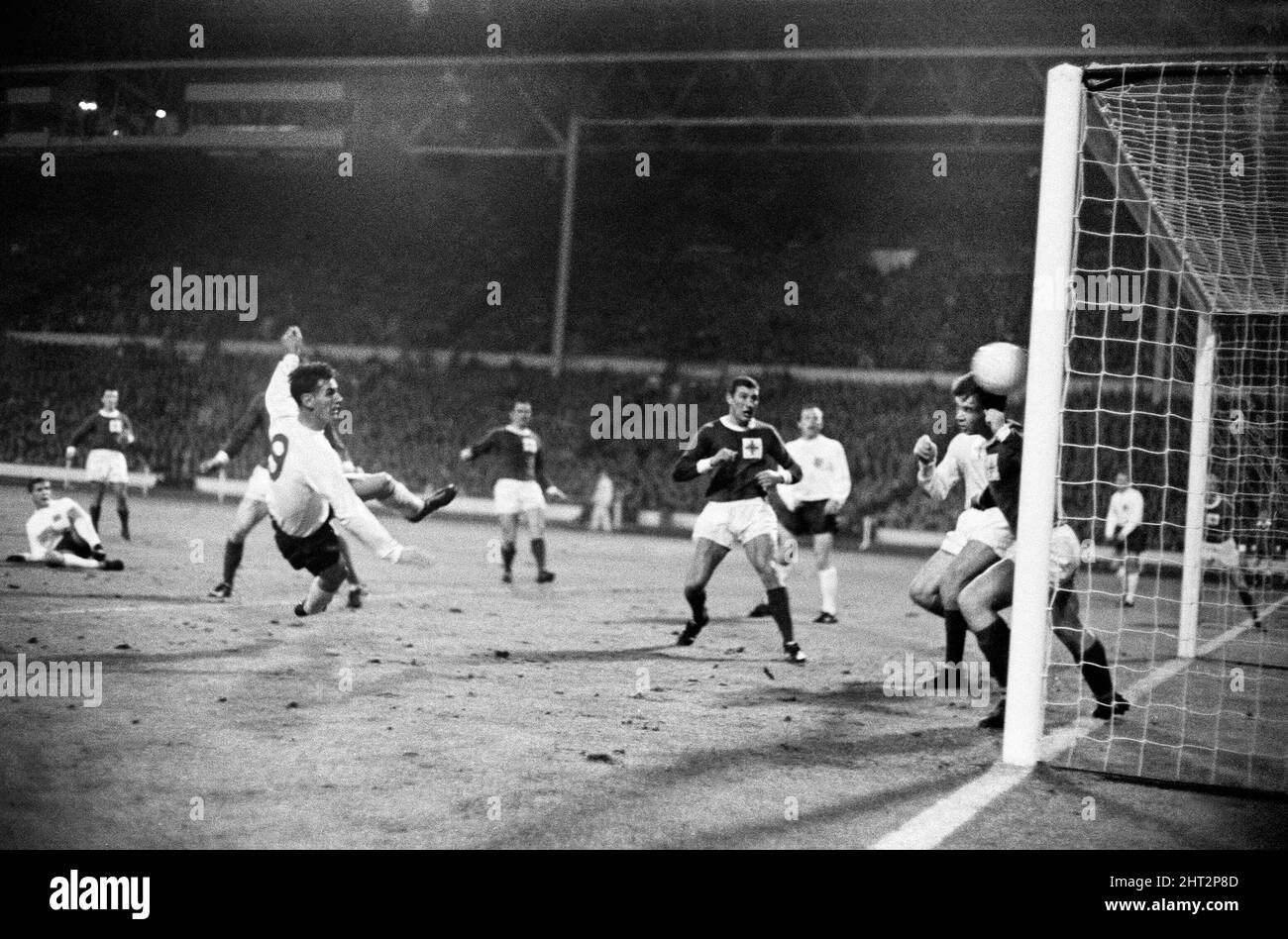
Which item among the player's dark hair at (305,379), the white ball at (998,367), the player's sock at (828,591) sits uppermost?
the white ball at (998,367)

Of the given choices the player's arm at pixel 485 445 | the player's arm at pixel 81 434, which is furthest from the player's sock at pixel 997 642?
the player's arm at pixel 81 434

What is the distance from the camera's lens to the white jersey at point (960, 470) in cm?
694

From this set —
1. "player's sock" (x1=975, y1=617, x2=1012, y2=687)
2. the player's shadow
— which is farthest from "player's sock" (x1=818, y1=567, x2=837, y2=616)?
"player's sock" (x1=975, y1=617, x2=1012, y2=687)

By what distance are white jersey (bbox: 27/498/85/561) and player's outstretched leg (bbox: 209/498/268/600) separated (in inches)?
88.9

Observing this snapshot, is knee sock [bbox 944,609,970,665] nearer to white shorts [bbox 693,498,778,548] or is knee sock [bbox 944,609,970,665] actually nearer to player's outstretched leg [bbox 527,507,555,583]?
white shorts [bbox 693,498,778,548]

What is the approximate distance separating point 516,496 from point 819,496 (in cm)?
369

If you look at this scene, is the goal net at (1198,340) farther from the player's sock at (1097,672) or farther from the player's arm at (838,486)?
the player's arm at (838,486)

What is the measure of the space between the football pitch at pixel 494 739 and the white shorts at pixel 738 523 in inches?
33.7

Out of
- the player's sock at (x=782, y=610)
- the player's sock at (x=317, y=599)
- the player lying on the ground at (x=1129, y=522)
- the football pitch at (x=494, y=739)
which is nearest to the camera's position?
the football pitch at (x=494, y=739)

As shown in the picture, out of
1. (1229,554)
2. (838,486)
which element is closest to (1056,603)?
(838,486)

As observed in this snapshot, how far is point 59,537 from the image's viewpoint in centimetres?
1109

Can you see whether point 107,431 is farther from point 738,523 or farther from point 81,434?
point 738,523

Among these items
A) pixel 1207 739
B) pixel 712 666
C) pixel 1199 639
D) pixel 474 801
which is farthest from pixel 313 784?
pixel 1199 639
